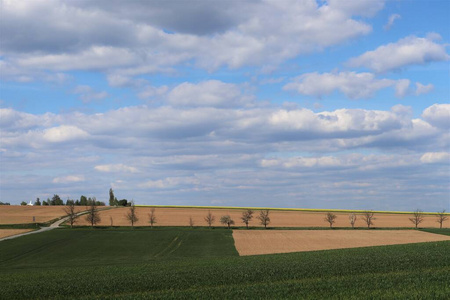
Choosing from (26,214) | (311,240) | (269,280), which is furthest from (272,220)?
(269,280)

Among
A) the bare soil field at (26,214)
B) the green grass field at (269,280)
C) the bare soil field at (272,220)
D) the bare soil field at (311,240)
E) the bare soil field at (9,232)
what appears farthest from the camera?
the bare soil field at (272,220)

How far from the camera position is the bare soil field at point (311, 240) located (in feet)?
219

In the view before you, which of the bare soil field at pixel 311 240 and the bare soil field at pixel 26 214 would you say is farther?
the bare soil field at pixel 26 214

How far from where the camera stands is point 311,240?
77.5m

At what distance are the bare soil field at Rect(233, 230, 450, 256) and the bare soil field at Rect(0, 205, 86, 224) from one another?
5439 centimetres

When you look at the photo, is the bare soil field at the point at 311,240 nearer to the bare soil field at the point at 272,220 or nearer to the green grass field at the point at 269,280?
the bare soil field at the point at 272,220

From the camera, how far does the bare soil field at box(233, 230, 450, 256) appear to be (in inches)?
2628

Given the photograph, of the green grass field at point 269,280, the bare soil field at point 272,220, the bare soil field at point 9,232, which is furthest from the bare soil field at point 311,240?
the bare soil field at point 9,232

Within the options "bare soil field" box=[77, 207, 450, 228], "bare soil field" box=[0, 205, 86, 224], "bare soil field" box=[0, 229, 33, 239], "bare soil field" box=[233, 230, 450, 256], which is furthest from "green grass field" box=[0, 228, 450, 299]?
"bare soil field" box=[0, 205, 86, 224]

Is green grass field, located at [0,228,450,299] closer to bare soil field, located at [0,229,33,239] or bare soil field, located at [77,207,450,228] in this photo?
bare soil field, located at [0,229,33,239]

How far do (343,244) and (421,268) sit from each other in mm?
40457

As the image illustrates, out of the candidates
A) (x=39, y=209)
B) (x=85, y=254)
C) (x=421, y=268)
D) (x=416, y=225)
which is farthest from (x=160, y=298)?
(x=39, y=209)

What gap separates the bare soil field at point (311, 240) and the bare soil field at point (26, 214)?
54.4 meters

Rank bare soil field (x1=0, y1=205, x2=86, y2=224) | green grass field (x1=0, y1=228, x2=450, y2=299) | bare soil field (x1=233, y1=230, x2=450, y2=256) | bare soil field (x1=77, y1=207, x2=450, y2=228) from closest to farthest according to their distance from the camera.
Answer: green grass field (x1=0, y1=228, x2=450, y2=299), bare soil field (x1=233, y1=230, x2=450, y2=256), bare soil field (x1=0, y1=205, x2=86, y2=224), bare soil field (x1=77, y1=207, x2=450, y2=228)
